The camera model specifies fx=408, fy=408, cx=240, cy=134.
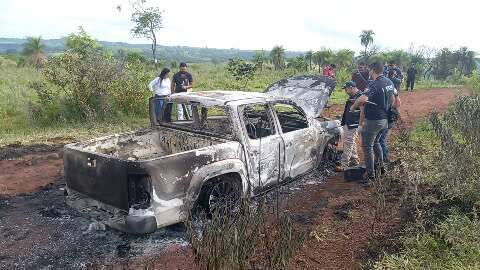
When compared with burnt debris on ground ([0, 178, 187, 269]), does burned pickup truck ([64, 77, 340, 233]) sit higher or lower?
higher

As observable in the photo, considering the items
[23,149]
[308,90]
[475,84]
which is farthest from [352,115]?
[475,84]

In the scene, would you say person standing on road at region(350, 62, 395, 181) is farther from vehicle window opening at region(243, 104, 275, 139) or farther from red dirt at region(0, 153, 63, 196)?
red dirt at region(0, 153, 63, 196)

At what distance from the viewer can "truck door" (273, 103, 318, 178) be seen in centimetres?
568

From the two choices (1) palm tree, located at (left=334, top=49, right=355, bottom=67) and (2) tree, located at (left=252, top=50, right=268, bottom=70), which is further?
(1) palm tree, located at (left=334, top=49, right=355, bottom=67)

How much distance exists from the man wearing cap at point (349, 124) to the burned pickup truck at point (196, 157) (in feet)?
0.76

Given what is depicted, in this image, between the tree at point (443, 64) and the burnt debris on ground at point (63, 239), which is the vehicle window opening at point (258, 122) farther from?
the tree at point (443, 64)

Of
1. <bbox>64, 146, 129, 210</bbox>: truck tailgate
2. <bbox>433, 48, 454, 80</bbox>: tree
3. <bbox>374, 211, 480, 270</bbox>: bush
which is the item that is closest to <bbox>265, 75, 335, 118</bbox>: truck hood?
<bbox>374, 211, 480, 270</bbox>: bush

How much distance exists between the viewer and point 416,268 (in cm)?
371

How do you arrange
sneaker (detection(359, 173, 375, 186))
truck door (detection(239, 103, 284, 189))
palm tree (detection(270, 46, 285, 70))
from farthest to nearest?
palm tree (detection(270, 46, 285, 70)) → sneaker (detection(359, 173, 375, 186)) → truck door (detection(239, 103, 284, 189))

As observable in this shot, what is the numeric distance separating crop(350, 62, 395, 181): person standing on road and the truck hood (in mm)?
645

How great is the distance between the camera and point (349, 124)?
6.71m

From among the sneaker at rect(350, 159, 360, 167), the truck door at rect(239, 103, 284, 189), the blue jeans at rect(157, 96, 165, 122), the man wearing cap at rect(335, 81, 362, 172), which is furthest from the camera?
the sneaker at rect(350, 159, 360, 167)

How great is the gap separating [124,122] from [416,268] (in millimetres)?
8586

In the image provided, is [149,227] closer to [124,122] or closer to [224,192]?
[224,192]
